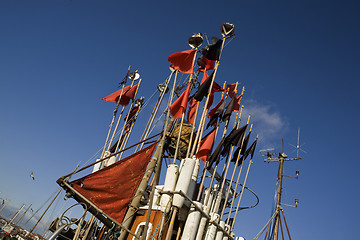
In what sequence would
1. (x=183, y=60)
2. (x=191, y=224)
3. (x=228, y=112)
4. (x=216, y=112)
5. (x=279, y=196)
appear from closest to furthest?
(x=191, y=224), (x=183, y=60), (x=228, y=112), (x=216, y=112), (x=279, y=196)

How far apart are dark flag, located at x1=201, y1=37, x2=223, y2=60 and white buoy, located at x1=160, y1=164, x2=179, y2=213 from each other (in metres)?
7.44

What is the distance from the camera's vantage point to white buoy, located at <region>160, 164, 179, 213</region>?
1067 cm

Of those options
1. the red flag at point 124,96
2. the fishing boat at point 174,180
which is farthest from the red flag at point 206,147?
the red flag at point 124,96

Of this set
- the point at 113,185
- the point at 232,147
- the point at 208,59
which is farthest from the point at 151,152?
the point at 208,59

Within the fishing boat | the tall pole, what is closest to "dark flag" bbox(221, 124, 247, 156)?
the fishing boat

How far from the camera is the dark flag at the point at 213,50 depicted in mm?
15656

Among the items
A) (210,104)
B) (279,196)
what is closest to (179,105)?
(210,104)

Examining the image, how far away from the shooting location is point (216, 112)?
52.7 ft

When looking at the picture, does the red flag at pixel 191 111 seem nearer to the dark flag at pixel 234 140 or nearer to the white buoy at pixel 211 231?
the dark flag at pixel 234 140

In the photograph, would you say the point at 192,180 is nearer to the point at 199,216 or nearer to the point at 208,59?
the point at 199,216

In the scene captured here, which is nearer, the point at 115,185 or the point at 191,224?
the point at 191,224

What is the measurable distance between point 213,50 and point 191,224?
9484mm

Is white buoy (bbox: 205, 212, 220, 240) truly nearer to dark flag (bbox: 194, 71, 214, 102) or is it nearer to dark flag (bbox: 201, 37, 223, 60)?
dark flag (bbox: 194, 71, 214, 102)

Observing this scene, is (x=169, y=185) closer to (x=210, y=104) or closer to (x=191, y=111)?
(x=210, y=104)
